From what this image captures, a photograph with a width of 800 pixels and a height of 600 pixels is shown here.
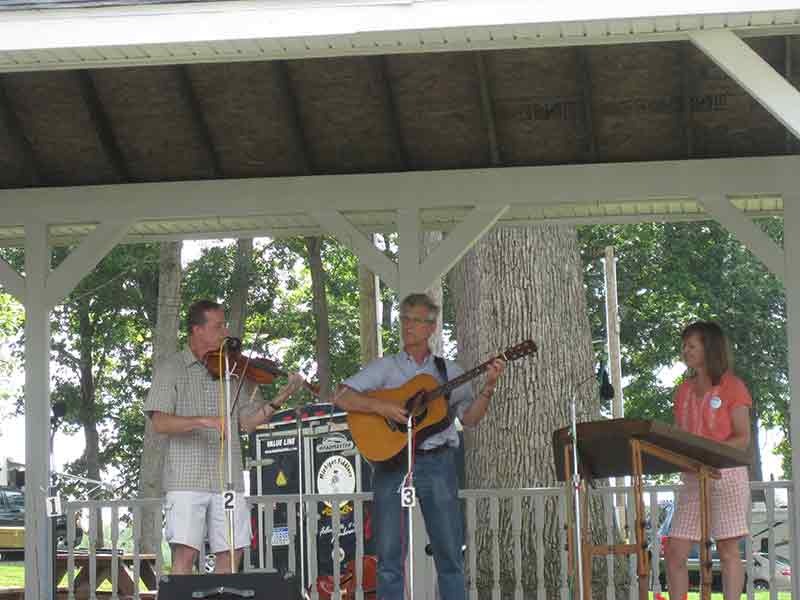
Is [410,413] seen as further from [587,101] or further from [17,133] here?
[17,133]

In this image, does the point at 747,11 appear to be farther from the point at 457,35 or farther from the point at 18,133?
the point at 18,133

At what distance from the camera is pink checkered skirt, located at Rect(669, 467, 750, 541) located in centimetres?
680

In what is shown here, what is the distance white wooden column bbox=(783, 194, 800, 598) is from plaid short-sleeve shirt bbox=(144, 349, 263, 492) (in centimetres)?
300

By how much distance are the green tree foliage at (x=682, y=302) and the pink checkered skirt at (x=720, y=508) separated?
695 inches

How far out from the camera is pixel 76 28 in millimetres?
5863

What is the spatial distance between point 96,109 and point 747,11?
437 cm

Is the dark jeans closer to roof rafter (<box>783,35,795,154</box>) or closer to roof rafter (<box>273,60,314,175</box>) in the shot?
roof rafter (<box>273,60,314,175</box>)

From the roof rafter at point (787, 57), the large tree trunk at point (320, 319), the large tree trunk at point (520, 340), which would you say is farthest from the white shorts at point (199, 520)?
the large tree trunk at point (320, 319)

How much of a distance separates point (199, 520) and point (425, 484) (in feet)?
3.55

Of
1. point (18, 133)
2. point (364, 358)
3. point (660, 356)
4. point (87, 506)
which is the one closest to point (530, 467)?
point (87, 506)

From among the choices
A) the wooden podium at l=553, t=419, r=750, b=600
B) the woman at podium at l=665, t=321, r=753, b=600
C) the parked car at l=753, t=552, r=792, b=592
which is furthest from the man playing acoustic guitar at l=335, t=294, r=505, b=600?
the parked car at l=753, t=552, r=792, b=592

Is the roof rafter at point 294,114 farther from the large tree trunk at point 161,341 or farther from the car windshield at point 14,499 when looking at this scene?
the car windshield at point 14,499

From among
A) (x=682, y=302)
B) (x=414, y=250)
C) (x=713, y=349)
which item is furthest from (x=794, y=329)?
(x=682, y=302)

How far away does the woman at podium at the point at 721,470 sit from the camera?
22.3 feet
